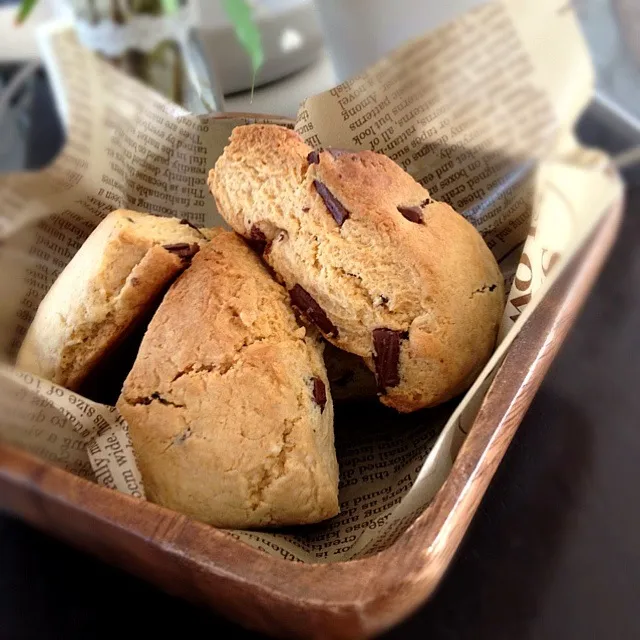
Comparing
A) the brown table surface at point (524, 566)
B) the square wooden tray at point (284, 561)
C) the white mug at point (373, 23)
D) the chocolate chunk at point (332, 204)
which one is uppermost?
the white mug at point (373, 23)

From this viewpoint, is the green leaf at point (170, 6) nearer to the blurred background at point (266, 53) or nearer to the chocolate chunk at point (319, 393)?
the blurred background at point (266, 53)

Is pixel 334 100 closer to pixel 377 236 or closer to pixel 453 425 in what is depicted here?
pixel 377 236

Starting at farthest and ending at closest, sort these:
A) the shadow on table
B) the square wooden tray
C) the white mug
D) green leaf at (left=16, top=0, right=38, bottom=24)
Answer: the white mug < green leaf at (left=16, top=0, right=38, bottom=24) < the shadow on table < the square wooden tray

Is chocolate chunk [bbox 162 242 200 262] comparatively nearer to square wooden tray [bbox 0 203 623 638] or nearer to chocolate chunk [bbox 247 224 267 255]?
chocolate chunk [bbox 247 224 267 255]

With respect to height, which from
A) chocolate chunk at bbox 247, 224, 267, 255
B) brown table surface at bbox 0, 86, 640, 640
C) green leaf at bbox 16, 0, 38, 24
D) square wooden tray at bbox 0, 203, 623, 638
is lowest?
brown table surface at bbox 0, 86, 640, 640

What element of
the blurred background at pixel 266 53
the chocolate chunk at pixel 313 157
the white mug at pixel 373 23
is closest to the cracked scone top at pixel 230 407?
the chocolate chunk at pixel 313 157

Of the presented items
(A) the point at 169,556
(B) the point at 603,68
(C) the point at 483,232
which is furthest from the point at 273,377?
(B) the point at 603,68

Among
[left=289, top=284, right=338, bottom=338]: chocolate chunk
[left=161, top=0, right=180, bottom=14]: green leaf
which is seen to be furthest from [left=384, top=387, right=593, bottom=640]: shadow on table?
[left=161, top=0, right=180, bottom=14]: green leaf

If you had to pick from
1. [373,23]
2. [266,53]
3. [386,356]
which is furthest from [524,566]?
[266,53]
